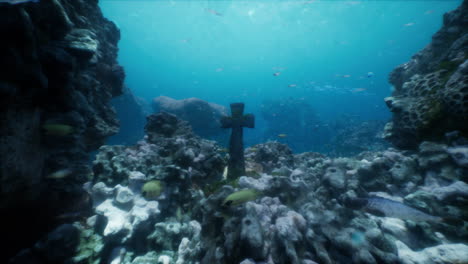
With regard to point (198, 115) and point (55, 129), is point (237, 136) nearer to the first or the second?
point (55, 129)

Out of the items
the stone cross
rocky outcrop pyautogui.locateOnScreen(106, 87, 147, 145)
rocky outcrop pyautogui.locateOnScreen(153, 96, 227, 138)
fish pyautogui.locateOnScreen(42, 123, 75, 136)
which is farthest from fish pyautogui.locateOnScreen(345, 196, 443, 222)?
rocky outcrop pyautogui.locateOnScreen(106, 87, 147, 145)

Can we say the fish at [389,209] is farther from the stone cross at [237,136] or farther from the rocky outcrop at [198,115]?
the rocky outcrop at [198,115]

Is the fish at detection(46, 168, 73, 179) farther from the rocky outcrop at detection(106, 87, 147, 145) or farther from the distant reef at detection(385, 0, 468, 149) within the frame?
the rocky outcrop at detection(106, 87, 147, 145)

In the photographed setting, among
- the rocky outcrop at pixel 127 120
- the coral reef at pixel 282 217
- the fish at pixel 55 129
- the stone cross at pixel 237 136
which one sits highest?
the rocky outcrop at pixel 127 120

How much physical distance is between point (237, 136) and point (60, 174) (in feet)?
14.8

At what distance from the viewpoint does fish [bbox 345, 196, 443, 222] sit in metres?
2.63

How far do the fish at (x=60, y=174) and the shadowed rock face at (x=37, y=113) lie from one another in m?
0.13

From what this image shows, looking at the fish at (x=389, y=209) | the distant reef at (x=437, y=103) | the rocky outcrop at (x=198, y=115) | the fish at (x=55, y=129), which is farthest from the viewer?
the rocky outcrop at (x=198, y=115)

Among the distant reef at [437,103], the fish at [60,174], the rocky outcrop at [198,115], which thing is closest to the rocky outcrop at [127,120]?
the rocky outcrop at [198,115]

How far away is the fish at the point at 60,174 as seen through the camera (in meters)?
3.43

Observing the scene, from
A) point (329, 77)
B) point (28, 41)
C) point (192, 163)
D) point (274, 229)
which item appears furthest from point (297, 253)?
point (329, 77)

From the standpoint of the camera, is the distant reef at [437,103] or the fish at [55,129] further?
the distant reef at [437,103]

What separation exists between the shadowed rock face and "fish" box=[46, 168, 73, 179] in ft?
0.43

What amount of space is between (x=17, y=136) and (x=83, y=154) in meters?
1.63
